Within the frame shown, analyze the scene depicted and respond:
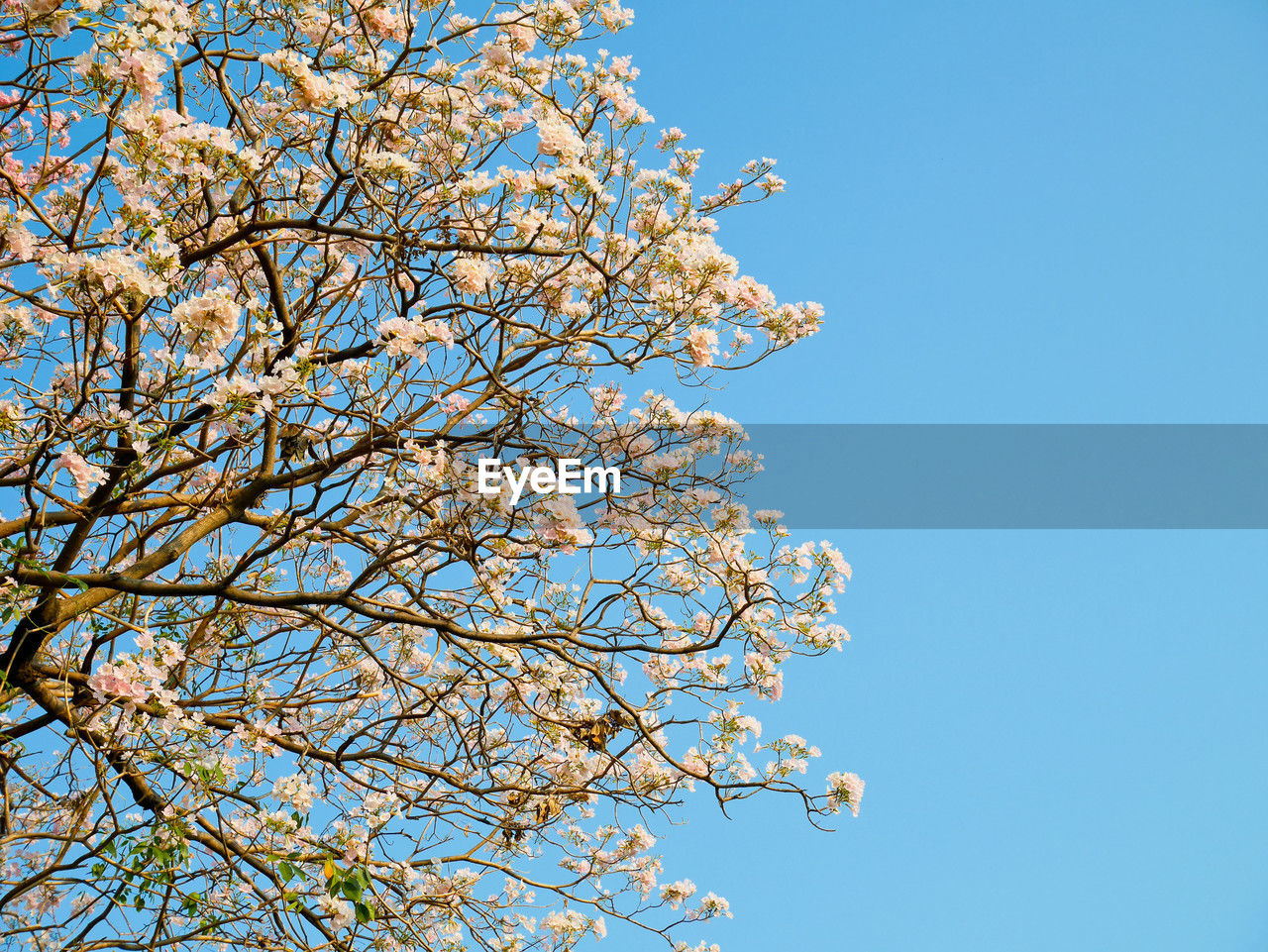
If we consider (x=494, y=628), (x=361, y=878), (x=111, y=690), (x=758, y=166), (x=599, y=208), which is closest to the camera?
(x=361, y=878)

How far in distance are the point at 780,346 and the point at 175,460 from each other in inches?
87.9

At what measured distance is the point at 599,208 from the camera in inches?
135

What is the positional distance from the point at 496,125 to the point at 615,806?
2575 mm

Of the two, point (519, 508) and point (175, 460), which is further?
point (175, 460)

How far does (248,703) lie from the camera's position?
3855 millimetres

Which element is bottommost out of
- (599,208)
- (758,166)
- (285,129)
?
(599,208)

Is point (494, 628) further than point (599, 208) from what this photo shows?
Yes

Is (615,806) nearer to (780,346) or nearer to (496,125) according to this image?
(780,346)

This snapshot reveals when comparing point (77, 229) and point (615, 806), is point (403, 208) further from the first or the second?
point (615, 806)

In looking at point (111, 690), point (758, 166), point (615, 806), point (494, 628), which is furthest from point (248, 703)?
point (758, 166)

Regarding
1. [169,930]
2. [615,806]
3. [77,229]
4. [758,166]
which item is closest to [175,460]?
[77,229]

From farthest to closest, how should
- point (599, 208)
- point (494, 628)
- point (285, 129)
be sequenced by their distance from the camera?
point (285, 129), point (494, 628), point (599, 208)

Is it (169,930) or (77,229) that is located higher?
(77,229)

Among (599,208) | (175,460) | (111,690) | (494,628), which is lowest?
(111,690)
